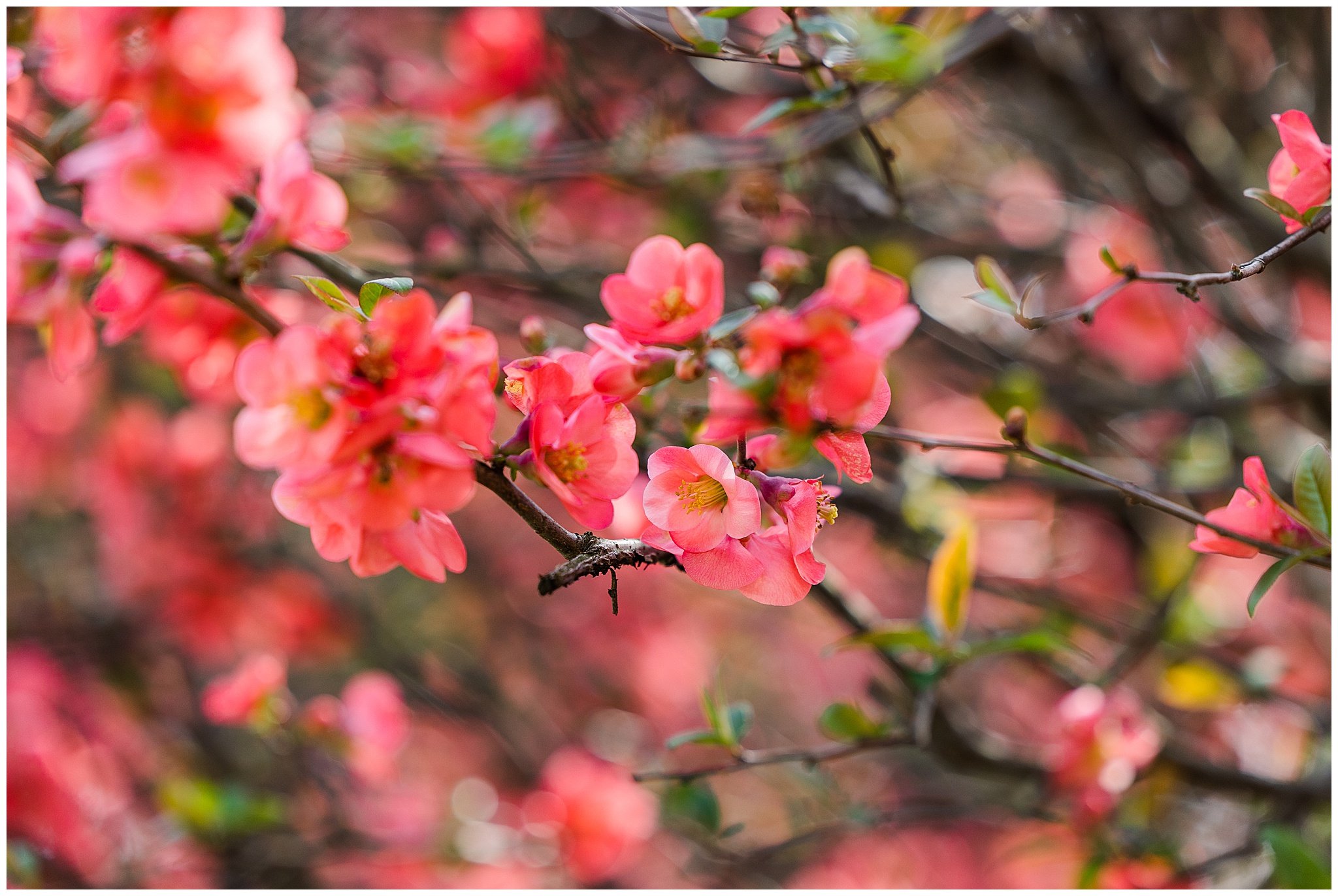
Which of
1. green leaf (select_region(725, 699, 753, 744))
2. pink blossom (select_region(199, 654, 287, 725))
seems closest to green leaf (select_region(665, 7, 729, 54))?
green leaf (select_region(725, 699, 753, 744))

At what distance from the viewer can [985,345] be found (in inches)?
59.8

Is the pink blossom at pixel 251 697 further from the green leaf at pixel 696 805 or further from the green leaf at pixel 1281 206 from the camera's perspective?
the green leaf at pixel 1281 206

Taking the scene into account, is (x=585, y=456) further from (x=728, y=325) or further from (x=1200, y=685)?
(x=1200, y=685)

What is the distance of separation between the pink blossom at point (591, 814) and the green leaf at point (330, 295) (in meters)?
1.19

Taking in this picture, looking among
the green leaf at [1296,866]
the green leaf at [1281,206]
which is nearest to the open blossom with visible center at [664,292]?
the green leaf at [1281,206]

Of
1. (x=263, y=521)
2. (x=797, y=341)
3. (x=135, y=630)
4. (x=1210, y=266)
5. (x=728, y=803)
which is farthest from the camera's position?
(x=728, y=803)

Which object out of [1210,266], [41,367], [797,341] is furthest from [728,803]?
[797,341]

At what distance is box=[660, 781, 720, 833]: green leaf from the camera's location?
3.68 ft

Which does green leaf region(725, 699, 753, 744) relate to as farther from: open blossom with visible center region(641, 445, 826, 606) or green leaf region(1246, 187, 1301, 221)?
green leaf region(1246, 187, 1301, 221)

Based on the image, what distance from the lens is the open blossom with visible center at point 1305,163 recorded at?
67 centimetres

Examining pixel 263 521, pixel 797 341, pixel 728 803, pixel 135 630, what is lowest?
pixel 728 803

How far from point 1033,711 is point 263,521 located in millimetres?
2180

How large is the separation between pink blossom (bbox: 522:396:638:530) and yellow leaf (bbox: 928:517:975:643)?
0.55m

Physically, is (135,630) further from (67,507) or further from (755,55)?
(755,55)
